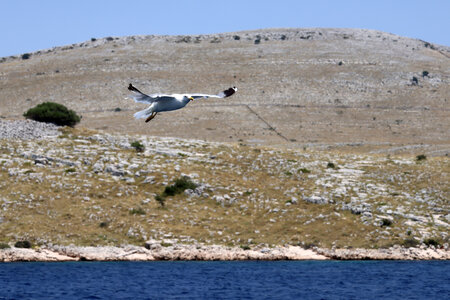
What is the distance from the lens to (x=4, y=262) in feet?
168

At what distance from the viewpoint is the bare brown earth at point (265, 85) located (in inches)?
4692

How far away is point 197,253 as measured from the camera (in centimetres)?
5434

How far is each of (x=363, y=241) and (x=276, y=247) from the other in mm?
6840

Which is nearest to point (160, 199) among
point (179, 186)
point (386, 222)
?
point (179, 186)

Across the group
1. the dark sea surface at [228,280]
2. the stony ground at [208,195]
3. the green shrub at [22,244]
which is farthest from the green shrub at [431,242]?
the green shrub at [22,244]

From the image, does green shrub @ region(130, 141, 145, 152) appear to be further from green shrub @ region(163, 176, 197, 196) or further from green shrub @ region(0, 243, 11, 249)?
green shrub @ region(0, 243, 11, 249)

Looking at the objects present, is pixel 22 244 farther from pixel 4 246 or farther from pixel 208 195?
pixel 208 195

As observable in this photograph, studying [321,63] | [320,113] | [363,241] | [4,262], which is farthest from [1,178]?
[321,63]

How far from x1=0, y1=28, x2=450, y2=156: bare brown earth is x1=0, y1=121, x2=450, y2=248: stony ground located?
33253 millimetres

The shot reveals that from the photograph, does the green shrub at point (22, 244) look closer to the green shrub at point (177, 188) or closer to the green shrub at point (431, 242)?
the green shrub at point (177, 188)

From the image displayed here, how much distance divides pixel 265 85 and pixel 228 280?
107 m

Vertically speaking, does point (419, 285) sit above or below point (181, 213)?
below

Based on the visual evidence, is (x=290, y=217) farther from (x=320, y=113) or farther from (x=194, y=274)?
(x=320, y=113)

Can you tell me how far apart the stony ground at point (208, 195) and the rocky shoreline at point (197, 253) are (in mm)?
1017
